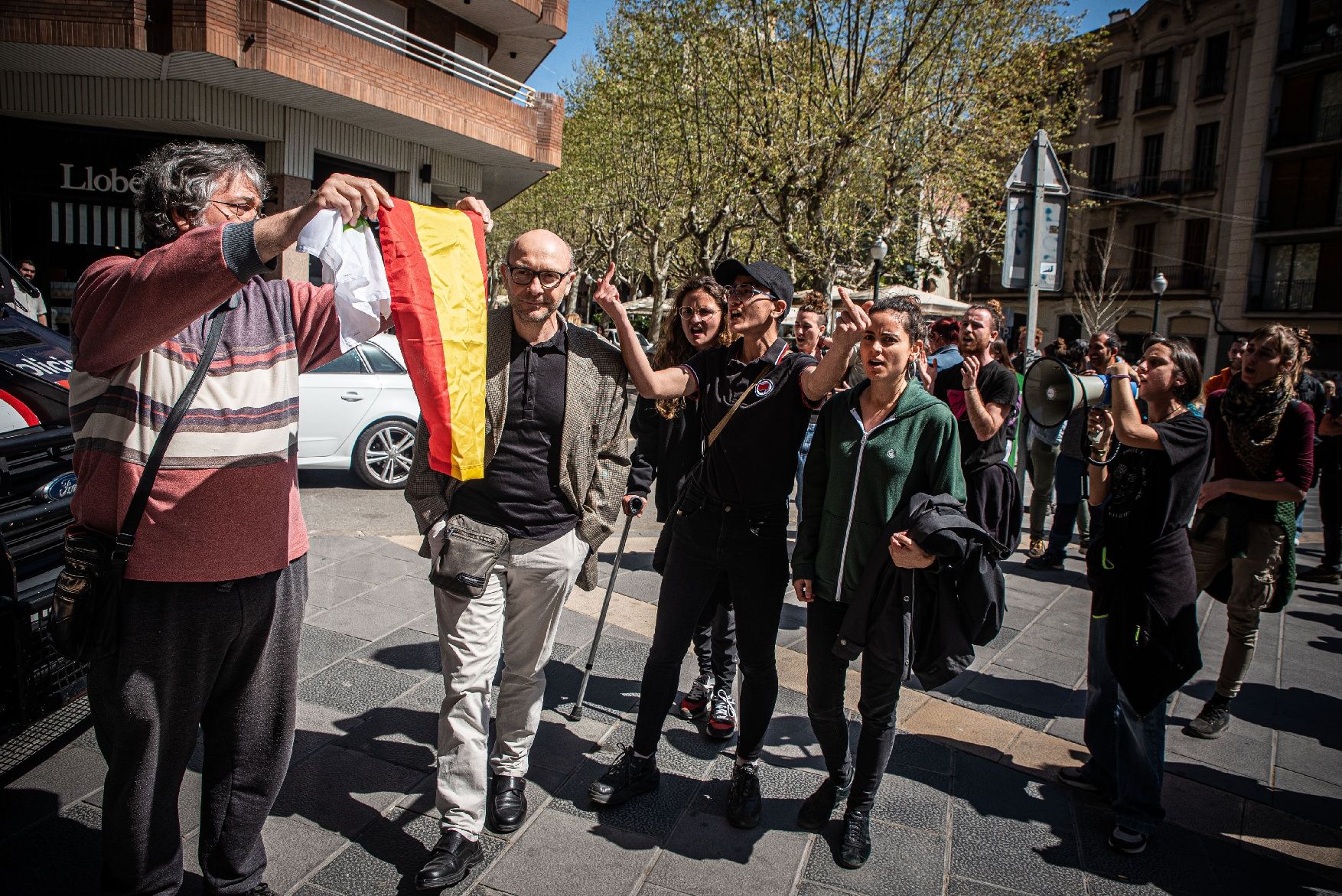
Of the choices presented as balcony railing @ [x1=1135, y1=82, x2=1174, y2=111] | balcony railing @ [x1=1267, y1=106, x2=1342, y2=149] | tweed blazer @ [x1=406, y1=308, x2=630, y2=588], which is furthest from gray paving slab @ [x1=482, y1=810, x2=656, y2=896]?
balcony railing @ [x1=1135, y1=82, x2=1174, y2=111]

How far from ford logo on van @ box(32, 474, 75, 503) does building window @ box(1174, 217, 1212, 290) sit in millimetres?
38966

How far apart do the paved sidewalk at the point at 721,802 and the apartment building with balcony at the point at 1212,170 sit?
88.2 feet

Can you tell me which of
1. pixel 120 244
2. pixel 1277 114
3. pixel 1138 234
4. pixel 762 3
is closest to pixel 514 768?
pixel 120 244

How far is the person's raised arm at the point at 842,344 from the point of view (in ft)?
9.35

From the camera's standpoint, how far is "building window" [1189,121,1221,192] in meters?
33.6

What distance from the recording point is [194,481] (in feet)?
6.98

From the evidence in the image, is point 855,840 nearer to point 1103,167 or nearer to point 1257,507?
point 1257,507

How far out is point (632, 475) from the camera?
4.25m

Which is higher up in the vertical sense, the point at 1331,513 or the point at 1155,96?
the point at 1155,96

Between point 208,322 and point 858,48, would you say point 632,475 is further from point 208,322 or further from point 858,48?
point 858,48

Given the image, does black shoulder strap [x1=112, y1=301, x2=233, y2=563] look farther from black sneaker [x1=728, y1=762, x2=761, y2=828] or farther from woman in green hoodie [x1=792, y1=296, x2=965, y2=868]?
black sneaker [x1=728, y1=762, x2=761, y2=828]

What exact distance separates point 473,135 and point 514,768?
15340 mm

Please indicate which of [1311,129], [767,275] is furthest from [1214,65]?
[767,275]

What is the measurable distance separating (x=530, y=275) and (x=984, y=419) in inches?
108
